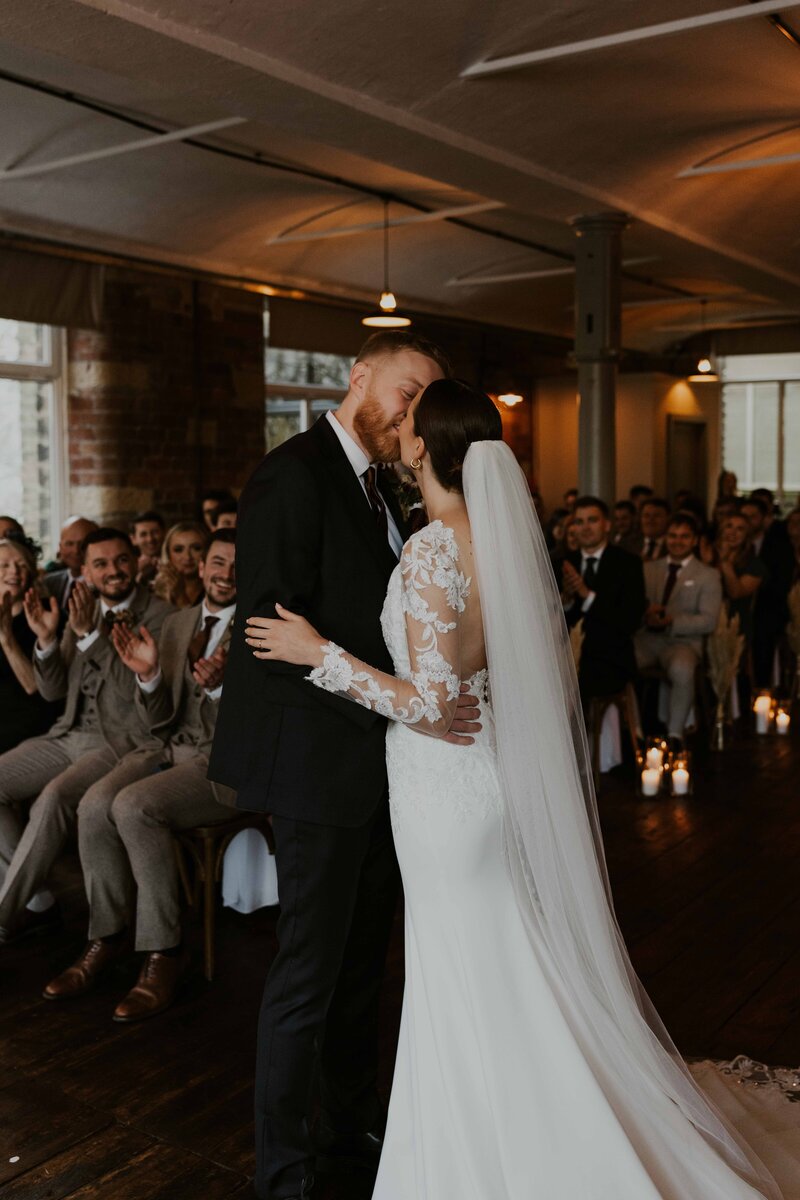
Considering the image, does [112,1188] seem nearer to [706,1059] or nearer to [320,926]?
[320,926]

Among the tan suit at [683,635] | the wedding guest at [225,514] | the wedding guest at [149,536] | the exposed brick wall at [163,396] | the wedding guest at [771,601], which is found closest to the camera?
the wedding guest at [225,514]

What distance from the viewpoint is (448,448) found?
7.75ft

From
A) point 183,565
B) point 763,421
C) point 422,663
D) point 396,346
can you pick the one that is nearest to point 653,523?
point 183,565

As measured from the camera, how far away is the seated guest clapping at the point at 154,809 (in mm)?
3555

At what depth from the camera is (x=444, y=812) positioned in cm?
237

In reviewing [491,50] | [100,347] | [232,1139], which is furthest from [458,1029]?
[100,347]

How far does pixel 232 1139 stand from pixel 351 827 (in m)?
0.90

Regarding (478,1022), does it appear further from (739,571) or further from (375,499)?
(739,571)

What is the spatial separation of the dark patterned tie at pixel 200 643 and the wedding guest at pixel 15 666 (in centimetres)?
78

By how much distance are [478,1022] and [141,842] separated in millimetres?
1601

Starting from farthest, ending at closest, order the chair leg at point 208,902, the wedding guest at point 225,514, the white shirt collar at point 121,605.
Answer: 1. the wedding guest at point 225,514
2. the white shirt collar at point 121,605
3. the chair leg at point 208,902

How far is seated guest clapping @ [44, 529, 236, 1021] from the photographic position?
3.55 m

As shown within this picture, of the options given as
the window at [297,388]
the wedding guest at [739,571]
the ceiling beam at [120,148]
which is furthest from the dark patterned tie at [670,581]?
the window at [297,388]

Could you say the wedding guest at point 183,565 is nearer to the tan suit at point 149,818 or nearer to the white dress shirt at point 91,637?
the white dress shirt at point 91,637
